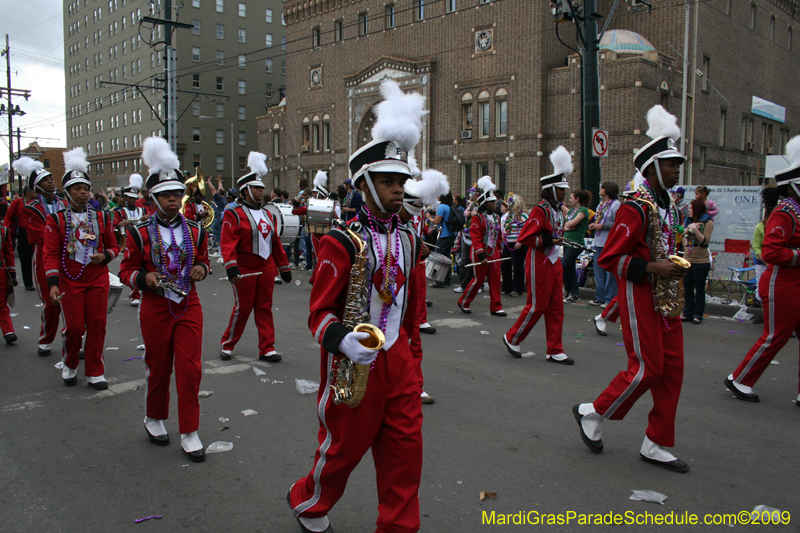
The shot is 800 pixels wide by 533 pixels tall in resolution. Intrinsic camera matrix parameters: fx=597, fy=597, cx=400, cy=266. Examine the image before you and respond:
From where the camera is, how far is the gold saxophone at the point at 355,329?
8.66 feet

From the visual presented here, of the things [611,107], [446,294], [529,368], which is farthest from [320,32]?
[529,368]

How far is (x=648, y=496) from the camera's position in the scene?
149 inches

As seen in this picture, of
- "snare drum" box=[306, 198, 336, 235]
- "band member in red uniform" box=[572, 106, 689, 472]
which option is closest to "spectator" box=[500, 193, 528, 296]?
"snare drum" box=[306, 198, 336, 235]

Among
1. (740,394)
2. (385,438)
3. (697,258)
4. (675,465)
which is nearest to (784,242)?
(740,394)

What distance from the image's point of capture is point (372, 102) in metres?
37.3

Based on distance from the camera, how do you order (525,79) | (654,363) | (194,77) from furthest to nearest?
(194,77)
(525,79)
(654,363)

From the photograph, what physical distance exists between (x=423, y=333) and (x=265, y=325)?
8.56 ft

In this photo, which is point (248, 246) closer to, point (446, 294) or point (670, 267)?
point (670, 267)

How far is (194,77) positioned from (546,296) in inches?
2730

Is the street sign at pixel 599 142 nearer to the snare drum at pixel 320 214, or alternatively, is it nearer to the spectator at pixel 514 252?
the spectator at pixel 514 252

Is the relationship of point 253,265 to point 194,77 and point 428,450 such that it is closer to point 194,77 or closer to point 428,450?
point 428,450

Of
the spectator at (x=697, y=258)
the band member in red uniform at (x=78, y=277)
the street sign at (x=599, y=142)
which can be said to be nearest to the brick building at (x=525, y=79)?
the street sign at (x=599, y=142)

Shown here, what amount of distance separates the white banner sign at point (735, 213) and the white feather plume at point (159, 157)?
11263mm

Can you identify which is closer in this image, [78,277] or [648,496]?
[648,496]
